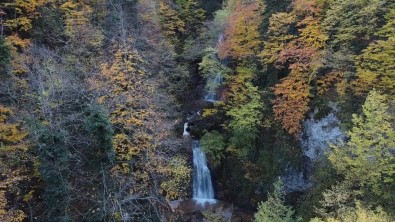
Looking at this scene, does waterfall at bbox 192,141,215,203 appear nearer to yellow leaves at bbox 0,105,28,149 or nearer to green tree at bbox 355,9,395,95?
green tree at bbox 355,9,395,95

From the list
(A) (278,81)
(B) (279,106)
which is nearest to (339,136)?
(B) (279,106)

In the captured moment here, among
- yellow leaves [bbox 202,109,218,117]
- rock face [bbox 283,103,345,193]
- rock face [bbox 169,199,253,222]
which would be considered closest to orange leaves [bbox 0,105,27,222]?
rock face [bbox 169,199,253,222]

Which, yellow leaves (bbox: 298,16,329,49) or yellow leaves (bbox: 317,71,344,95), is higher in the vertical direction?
yellow leaves (bbox: 298,16,329,49)

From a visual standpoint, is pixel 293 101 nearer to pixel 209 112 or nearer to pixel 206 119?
pixel 209 112

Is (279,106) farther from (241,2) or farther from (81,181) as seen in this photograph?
(81,181)

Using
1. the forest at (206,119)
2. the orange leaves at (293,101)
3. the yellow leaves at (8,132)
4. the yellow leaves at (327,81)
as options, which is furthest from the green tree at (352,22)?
the yellow leaves at (8,132)

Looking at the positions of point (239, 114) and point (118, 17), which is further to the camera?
point (118, 17)
